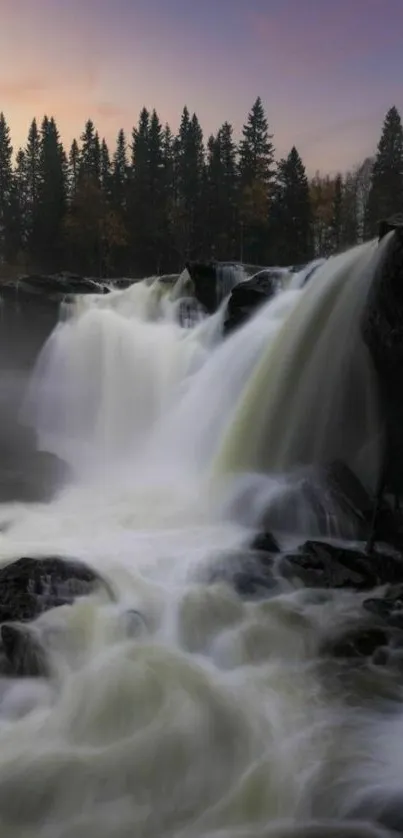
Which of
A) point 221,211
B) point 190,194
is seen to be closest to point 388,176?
point 221,211

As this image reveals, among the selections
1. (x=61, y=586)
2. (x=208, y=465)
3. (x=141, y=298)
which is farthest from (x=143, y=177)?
(x=61, y=586)

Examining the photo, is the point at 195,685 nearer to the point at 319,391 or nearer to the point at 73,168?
the point at 319,391

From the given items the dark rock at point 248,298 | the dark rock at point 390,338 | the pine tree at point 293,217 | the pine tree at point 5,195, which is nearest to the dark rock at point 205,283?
the dark rock at point 248,298

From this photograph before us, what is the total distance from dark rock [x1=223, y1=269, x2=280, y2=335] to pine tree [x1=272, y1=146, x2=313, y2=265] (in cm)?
3246

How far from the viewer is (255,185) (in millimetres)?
50344

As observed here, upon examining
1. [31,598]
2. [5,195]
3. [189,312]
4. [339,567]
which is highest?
[5,195]

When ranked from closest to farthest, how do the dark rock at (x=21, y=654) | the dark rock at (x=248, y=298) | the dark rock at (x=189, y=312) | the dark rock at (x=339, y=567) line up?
the dark rock at (x=21, y=654) < the dark rock at (x=339, y=567) < the dark rock at (x=248, y=298) < the dark rock at (x=189, y=312)

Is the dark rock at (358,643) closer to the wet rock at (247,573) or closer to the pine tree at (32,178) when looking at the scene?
the wet rock at (247,573)

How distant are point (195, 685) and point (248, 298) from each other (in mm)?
9358

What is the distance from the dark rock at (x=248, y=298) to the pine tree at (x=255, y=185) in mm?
34953

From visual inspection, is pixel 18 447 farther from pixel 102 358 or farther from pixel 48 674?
pixel 48 674

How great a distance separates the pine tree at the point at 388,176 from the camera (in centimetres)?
4575

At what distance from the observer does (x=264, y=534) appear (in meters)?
7.86

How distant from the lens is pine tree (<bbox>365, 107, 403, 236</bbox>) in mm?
45750
